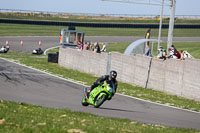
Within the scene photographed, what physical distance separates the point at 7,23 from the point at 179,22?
2749 centimetres

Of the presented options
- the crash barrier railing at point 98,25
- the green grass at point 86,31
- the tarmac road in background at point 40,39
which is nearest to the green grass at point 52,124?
the tarmac road in background at point 40,39

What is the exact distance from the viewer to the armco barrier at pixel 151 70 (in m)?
20.6

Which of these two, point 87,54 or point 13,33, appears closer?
point 87,54

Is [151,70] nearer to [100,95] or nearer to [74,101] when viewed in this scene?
[74,101]

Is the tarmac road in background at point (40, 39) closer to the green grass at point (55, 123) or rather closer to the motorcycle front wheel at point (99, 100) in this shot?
the motorcycle front wheel at point (99, 100)

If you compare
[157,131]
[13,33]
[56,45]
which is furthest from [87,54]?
[13,33]

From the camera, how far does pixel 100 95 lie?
1537cm

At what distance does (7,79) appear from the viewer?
2305cm

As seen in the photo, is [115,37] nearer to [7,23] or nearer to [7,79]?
[7,23]

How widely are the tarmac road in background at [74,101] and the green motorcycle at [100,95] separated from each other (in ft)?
0.80

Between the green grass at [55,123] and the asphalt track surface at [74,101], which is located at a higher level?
the green grass at [55,123]

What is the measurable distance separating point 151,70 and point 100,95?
8561 mm

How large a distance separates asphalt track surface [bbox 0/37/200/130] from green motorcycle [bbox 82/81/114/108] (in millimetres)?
239

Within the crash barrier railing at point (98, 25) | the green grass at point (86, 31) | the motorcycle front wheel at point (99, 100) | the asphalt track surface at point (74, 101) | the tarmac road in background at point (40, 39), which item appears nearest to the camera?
the asphalt track surface at point (74, 101)
